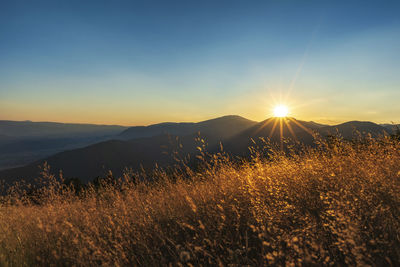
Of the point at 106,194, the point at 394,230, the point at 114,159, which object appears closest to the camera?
the point at 394,230

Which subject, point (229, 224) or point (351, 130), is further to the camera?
point (351, 130)

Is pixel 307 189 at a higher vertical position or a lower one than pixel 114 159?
higher

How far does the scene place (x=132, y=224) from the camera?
2.74 metres

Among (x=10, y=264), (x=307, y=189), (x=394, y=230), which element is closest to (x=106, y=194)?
(x=10, y=264)

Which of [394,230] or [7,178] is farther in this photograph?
[7,178]

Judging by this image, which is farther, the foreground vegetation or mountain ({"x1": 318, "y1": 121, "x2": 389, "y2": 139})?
mountain ({"x1": 318, "y1": 121, "x2": 389, "y2": 139})

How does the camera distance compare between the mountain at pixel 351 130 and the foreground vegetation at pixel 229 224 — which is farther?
the mountain at pixel 351 130

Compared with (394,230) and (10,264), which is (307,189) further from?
(10,264)

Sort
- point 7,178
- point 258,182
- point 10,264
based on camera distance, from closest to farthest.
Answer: point 10,264 → point 258,182 → point 7,178

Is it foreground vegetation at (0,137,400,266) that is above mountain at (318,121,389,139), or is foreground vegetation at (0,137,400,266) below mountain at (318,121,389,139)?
below

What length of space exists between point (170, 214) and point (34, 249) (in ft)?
5.64

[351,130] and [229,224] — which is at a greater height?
[351,130]

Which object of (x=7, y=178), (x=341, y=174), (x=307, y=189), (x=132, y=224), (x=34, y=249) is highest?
(x=341, y=174)

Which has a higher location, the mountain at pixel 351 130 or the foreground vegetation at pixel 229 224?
the mountain at pixel 351 130
